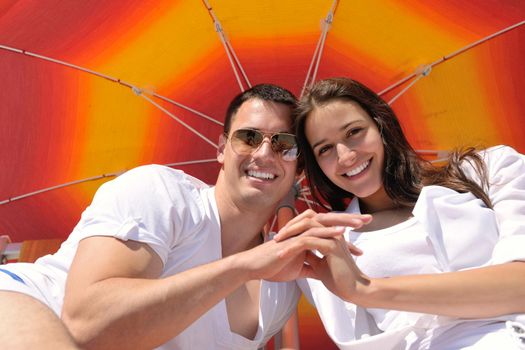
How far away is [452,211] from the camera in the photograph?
226 cm

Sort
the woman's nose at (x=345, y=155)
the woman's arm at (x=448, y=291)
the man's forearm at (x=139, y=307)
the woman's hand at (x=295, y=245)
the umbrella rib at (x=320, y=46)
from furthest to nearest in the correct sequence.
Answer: the umbrella rib at (x=320, y=46) < the woman's nose at (x=345, y=155) < the woman's hand at (x=295, y=245) < the woman's arm at (x=448, y=291) < the man's forearm at (x=139, y=307)

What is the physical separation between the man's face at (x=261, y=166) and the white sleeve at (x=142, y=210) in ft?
1.07

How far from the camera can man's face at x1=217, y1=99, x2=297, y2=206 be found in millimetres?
2670

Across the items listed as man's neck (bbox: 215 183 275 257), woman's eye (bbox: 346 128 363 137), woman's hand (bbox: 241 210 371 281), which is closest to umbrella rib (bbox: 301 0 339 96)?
woman's eye (bbox: 346 128 363 137)

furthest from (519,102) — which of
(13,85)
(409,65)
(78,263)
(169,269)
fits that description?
(13,85)

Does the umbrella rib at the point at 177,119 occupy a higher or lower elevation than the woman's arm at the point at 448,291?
higher

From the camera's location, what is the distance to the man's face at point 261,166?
2.67 m

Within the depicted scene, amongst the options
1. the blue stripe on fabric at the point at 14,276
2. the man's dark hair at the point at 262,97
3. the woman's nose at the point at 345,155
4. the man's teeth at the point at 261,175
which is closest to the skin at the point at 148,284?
the blue stripe on fabric at the point at 14,276

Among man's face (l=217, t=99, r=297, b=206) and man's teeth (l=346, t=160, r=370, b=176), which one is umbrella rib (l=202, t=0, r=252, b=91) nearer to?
man's face (l=217, t=99, r=297, b=206)

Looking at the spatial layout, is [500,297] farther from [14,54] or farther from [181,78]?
[14,54]

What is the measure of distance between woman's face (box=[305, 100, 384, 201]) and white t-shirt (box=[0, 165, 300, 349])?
2.17ft

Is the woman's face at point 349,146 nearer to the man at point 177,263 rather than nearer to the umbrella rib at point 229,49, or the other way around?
the man at point 177,263

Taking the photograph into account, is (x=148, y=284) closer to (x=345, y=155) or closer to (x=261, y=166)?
(x=261, y=166)

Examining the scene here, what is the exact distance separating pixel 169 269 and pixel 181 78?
4.71 feet
